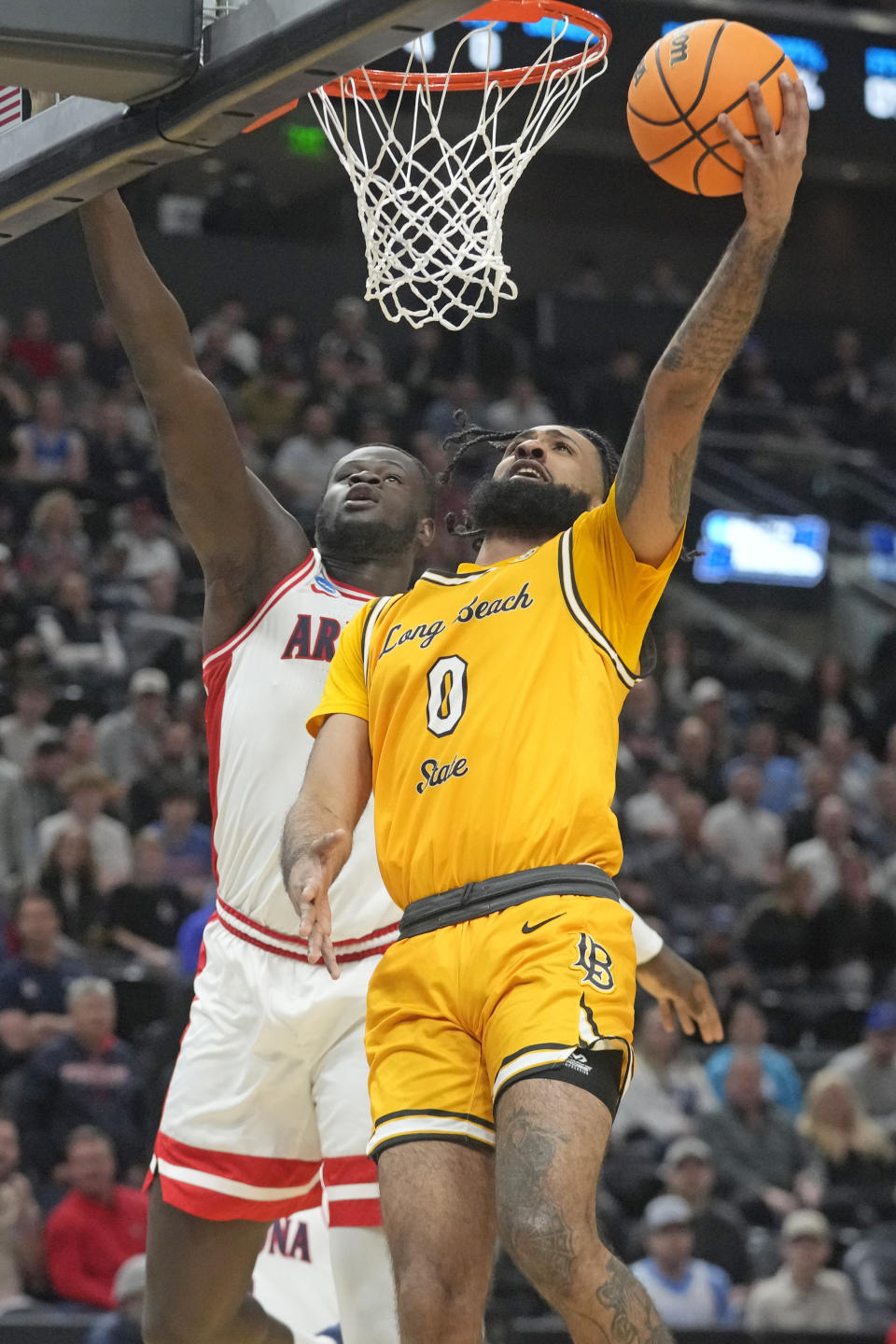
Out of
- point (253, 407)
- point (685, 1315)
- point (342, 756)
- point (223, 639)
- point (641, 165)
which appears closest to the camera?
point (342, 756)

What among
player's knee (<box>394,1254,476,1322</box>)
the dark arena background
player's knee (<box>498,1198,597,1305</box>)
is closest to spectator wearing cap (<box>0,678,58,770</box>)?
the dark arena background

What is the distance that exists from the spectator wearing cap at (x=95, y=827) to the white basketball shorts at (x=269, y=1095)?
229 inches

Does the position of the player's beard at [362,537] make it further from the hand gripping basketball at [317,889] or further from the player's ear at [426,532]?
the hand gripping basketball at [317,889]

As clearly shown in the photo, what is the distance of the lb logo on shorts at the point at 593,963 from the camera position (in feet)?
13.0

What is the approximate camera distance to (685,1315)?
9.51 meters

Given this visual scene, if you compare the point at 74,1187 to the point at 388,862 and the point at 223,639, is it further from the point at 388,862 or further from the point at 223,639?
the point at 388,862

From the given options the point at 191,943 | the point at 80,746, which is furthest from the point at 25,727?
the point at 191,943

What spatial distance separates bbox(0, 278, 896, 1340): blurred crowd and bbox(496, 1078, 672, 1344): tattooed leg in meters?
3.57

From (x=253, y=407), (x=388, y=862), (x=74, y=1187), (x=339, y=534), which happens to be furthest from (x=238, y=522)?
(x=253, y=407)

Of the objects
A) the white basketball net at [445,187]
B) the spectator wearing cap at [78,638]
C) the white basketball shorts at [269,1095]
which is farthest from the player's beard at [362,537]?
the spectator wearing cap at [78,638]

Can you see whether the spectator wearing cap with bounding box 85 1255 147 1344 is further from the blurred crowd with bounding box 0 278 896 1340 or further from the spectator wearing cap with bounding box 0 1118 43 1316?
the spectator wearing cap with bounding box 0 1118 43 1316

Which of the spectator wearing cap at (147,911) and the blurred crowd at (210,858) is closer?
the blurred crowd at (210,858)

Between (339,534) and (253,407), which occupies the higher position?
(339,534)

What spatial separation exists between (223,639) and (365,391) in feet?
38.6
